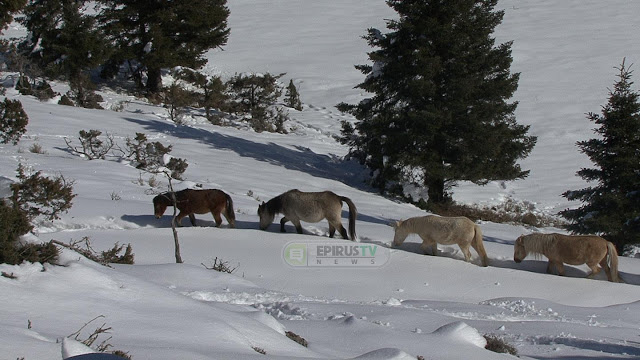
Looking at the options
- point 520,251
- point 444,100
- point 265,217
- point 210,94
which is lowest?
point 265,217

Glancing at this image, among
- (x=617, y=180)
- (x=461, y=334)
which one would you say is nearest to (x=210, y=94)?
(x=617, y=180)

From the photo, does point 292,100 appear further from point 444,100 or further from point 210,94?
point 444,100

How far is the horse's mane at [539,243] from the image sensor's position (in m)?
11.8

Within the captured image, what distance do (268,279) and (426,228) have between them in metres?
3.50

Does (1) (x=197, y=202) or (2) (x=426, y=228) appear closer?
(2) (x=426, y=228)

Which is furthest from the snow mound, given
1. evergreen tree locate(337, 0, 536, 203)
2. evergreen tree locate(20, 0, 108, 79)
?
evergreen tree locate(20, 0, 108, 79)

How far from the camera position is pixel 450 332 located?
658cm

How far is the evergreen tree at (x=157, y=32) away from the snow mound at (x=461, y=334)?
84.0ft

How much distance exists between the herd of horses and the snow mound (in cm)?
517

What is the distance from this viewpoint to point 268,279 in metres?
10.4

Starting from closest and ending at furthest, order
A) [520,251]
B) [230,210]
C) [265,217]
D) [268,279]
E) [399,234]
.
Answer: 1. [268,279]
2. [520,251]
3. [399,234]
4. [230,210]
5. [265,217]

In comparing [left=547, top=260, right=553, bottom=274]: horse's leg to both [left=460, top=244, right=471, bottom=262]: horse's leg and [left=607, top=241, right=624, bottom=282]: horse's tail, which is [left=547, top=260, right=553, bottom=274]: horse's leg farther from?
[left=460, top=244, right=471, bottom=262]: horse's leg

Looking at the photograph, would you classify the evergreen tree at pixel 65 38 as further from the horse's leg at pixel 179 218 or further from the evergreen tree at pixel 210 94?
the horse's leg at pixel 179 218

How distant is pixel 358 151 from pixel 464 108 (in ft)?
17.8
